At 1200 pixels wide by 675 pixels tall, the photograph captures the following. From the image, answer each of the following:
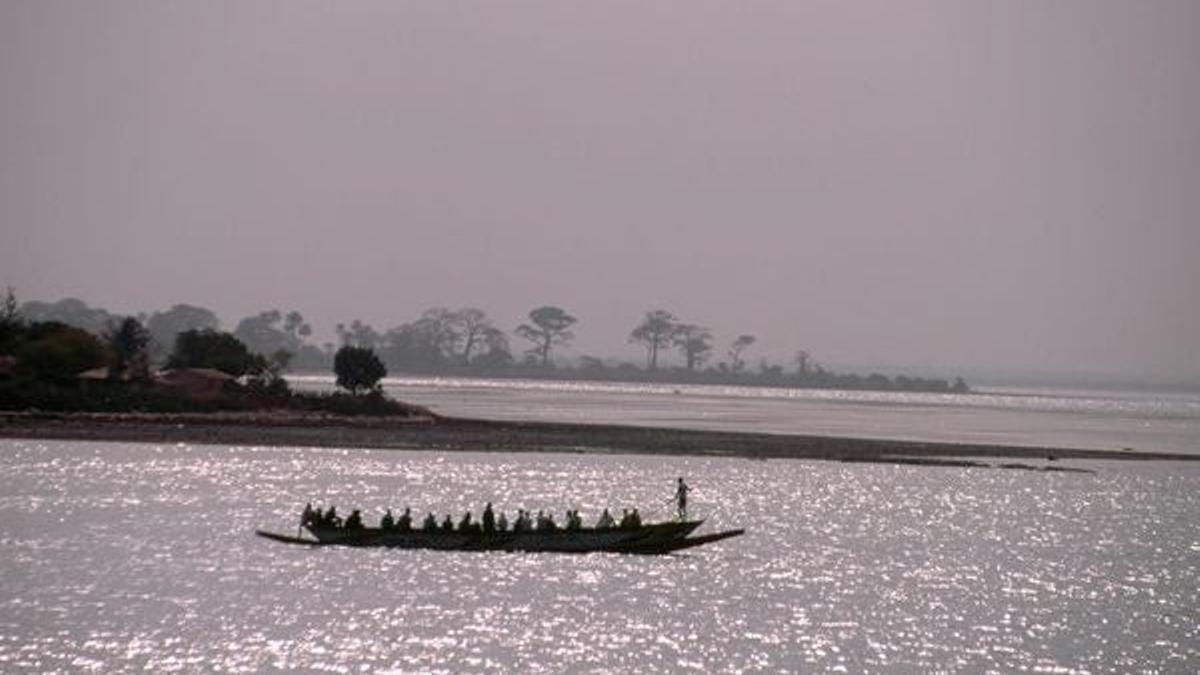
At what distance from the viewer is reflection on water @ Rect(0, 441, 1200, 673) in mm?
44594

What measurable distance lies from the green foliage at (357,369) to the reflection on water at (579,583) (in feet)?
116

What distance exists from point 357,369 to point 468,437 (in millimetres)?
18916

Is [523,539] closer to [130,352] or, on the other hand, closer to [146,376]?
[146,376]

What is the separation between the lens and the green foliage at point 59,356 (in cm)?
11525

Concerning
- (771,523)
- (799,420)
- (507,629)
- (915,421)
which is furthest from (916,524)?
(915,421)

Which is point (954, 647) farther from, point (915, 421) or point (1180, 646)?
point (915, 421)

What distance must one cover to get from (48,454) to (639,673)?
63787 mm

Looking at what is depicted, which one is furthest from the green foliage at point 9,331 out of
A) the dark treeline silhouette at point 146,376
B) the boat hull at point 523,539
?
the boat hull at point 523,539

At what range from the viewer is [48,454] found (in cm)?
9931

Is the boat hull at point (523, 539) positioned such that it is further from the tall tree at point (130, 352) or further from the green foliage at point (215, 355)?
the green foliage at point (215, 355)

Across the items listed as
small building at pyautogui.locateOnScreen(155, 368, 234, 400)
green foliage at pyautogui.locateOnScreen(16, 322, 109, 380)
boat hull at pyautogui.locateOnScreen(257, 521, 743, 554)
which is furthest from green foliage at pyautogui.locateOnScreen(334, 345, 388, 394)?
boat hull at pyautogui.locateOnScreen(257, 521, 743, 554)

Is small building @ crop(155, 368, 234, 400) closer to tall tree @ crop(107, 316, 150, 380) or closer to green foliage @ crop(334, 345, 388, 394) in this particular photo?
tall tree @ crop(107, 316, 150, 380)

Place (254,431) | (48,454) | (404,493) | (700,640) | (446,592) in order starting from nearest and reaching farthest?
(700,640)
(446,592)
(404,493)
(48,454)
(254,431)

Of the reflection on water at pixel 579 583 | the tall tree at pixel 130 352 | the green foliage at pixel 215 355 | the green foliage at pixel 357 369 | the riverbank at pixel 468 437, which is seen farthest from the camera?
the green foliage at pixel 357 369
